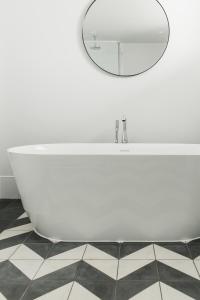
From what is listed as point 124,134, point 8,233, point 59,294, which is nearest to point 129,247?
point 59,294

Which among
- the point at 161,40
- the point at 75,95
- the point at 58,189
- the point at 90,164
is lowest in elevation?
the point at 58,189

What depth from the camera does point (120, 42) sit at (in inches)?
106

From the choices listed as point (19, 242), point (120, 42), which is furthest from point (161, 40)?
A: point (19, 242)

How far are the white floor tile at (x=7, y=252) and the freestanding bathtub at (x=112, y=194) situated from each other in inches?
9.1

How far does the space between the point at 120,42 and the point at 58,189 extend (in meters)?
1.62

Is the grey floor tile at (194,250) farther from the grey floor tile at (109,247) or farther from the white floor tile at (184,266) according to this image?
the grey floor tile at (109,247)

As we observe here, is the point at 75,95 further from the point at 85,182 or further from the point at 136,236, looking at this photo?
the point at 136,236

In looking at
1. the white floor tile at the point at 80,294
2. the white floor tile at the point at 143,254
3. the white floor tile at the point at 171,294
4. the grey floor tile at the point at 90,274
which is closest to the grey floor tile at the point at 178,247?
the white floor tile at the point at 143,254

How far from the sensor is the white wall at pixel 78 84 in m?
2.68

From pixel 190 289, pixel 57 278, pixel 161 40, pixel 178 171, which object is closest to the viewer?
pixel 190 289

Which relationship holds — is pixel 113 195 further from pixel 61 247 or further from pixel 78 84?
pixel 78 84

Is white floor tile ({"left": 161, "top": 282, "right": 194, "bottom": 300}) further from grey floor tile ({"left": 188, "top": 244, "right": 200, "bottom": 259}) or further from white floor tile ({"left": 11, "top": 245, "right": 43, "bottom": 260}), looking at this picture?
white floor tile ({"left": 11, "top": 245, "right": 43, "bottom": 260})

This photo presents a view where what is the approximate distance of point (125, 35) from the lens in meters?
2.68

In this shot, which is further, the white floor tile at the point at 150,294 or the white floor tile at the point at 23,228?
the white floor tile at the point at 23,228
